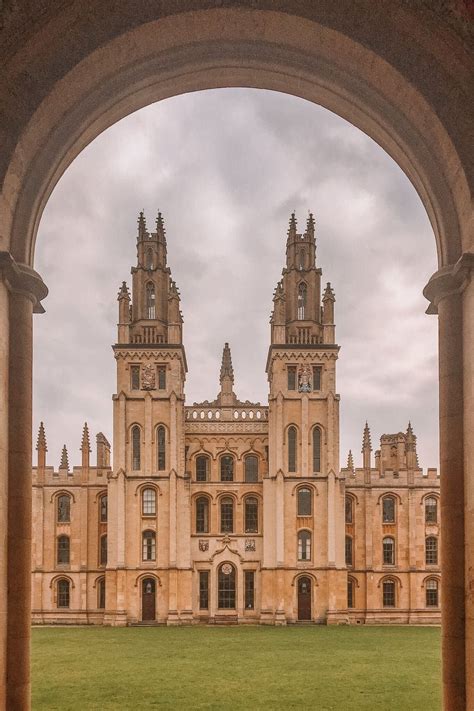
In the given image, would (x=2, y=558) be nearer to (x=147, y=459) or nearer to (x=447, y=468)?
(x=447, y=468)

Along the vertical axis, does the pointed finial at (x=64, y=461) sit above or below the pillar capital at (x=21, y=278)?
below

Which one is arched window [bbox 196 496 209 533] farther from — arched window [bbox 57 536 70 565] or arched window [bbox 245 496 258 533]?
arched window [bbox 57 536 70 565]

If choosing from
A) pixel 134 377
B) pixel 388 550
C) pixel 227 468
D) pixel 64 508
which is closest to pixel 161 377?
pixel 134 377

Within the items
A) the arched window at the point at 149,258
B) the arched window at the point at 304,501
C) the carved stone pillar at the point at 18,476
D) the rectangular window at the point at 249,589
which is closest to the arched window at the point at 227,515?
the rectangular window at the point at 249,589

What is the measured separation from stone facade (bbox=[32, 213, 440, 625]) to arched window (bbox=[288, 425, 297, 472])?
0.23 ft

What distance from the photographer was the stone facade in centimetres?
5038

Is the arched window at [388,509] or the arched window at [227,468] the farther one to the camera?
the arched window at [388,509]

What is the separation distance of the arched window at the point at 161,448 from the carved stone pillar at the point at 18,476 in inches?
1694

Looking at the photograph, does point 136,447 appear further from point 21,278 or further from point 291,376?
point 21,278

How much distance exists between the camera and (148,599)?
5041cm

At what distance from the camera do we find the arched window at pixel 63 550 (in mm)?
54219

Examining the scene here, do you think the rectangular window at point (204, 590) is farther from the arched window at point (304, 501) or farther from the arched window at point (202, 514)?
the arched window at point (304, 501)

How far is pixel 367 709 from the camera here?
20312 mm

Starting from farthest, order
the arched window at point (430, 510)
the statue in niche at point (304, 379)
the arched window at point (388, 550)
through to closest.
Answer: the arched window at point (430, 510)
the arched window at point (388, 550)
the statue in niche at point (304, 379)
